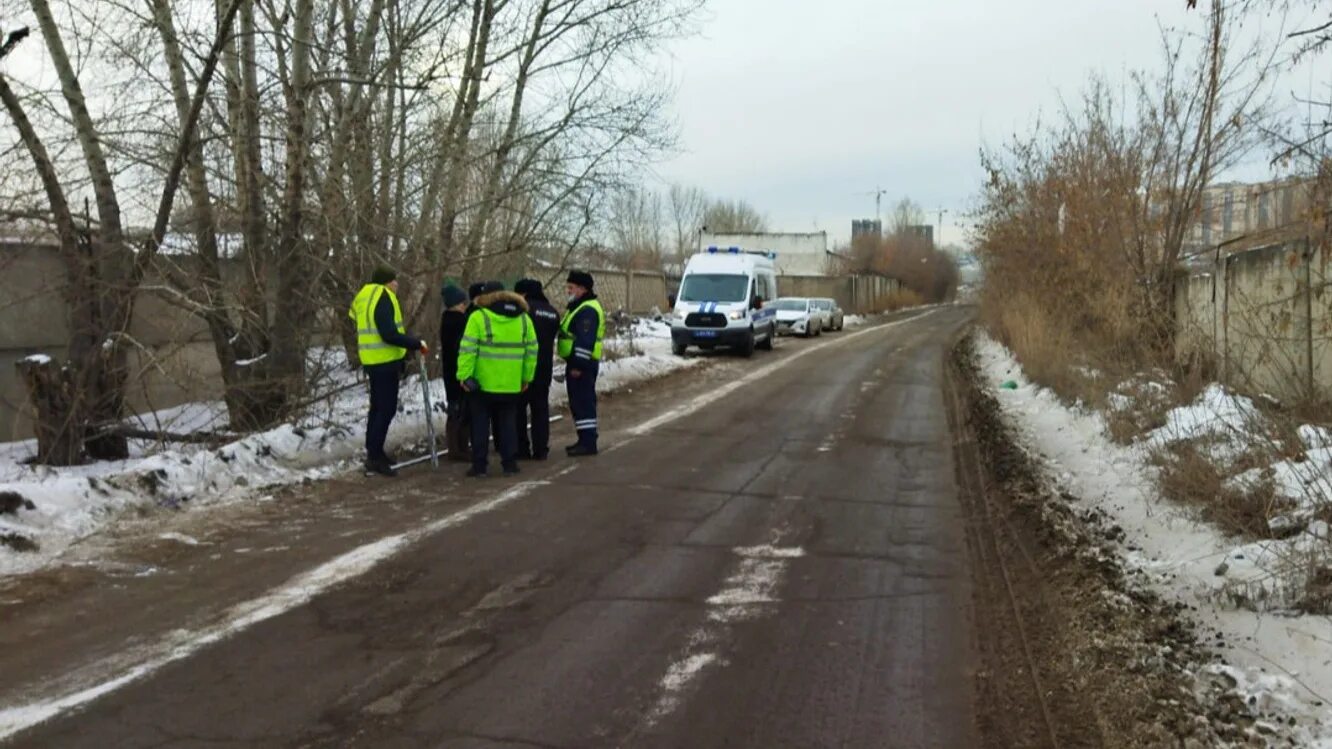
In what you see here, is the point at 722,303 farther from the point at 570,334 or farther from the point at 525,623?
the point at 525,623

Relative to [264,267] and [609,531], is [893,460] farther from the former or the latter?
[264,267]

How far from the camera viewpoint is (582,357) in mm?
10625

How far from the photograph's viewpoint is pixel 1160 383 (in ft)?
32.6

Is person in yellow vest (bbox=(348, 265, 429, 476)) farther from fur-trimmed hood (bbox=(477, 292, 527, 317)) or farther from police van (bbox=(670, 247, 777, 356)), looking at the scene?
police van (bbox=(670, 247, 777, 356))

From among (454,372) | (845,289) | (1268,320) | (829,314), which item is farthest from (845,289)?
(1268,320)

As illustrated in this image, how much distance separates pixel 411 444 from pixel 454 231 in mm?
4840

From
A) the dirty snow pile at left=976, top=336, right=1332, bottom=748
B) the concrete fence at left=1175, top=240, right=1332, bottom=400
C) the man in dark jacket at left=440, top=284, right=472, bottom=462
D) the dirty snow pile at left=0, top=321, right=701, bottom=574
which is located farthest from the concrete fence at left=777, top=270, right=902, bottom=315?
the dirty snow pile at left=976, top=336, right=1332, bottom=748

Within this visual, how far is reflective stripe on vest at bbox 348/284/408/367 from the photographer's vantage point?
9.33 metres

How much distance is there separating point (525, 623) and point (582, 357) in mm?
5411

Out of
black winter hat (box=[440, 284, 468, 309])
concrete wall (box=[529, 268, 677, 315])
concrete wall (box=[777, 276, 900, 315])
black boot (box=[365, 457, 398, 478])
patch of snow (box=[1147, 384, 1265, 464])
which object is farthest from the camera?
concrete wall (box=[777, 276, 900, 315])

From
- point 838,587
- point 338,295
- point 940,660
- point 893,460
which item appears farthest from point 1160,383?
point 338,295

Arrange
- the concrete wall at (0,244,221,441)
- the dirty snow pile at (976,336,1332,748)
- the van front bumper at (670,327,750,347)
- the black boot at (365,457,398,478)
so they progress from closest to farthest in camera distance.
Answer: the dirty snow pile at (976,336,1332,748) < the black boot at (365,457,398,478) < the concrete wall at (0,244,221,441) < the van front bumper at (670,327,750,347)

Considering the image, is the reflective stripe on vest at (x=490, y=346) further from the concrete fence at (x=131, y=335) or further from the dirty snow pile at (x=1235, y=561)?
the dirty snow pile at (x=1235, y=561)

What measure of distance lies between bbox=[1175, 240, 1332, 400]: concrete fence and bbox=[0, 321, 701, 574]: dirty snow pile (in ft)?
25.3
